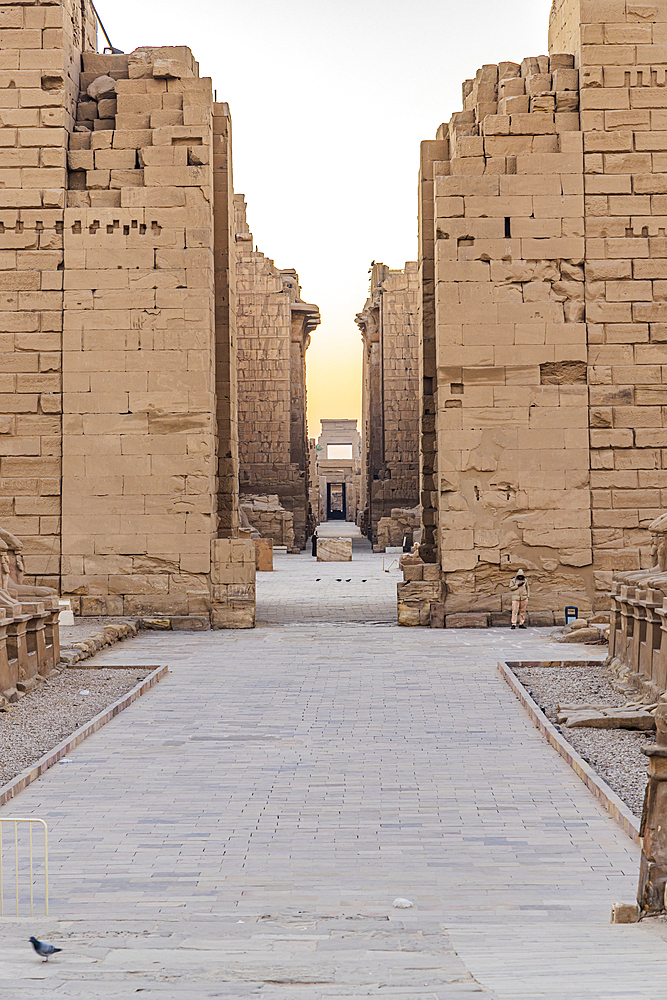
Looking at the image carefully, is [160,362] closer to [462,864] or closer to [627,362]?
[627,362]

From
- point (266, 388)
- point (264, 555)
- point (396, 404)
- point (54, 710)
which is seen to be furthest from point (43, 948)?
point (396, 404)

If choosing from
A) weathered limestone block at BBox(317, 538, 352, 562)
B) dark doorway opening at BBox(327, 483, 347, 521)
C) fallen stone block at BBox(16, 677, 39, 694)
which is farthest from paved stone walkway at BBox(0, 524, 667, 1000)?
dark doorway opening at BBox(327, 483, 347, 521)

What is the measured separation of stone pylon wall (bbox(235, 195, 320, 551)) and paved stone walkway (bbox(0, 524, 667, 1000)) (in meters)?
21.9

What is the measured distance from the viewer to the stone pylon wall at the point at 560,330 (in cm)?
1308

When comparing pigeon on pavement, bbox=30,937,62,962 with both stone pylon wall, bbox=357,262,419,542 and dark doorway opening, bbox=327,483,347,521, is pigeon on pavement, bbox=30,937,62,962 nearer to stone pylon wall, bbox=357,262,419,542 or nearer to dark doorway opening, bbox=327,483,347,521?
stone pylon wall, bbox=357,262,419,542

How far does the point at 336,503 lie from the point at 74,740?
53437 millimetres

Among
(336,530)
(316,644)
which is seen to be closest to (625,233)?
(316,644)

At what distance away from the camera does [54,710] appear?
8.25 metres

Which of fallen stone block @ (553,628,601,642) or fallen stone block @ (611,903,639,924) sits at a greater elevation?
fallen stone block @ (553,628,601,642)

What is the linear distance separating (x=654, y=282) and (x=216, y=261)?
6.09 metres

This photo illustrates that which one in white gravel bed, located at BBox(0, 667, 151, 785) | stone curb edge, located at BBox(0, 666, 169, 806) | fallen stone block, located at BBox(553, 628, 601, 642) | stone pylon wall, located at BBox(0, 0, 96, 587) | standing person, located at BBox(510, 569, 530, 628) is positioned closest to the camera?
stone curb edge, located at BBox(0, 666, 169, 806)

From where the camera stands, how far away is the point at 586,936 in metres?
3.61

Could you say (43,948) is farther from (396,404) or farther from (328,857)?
(396,404)

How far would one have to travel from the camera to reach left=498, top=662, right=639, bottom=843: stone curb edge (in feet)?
17.0
